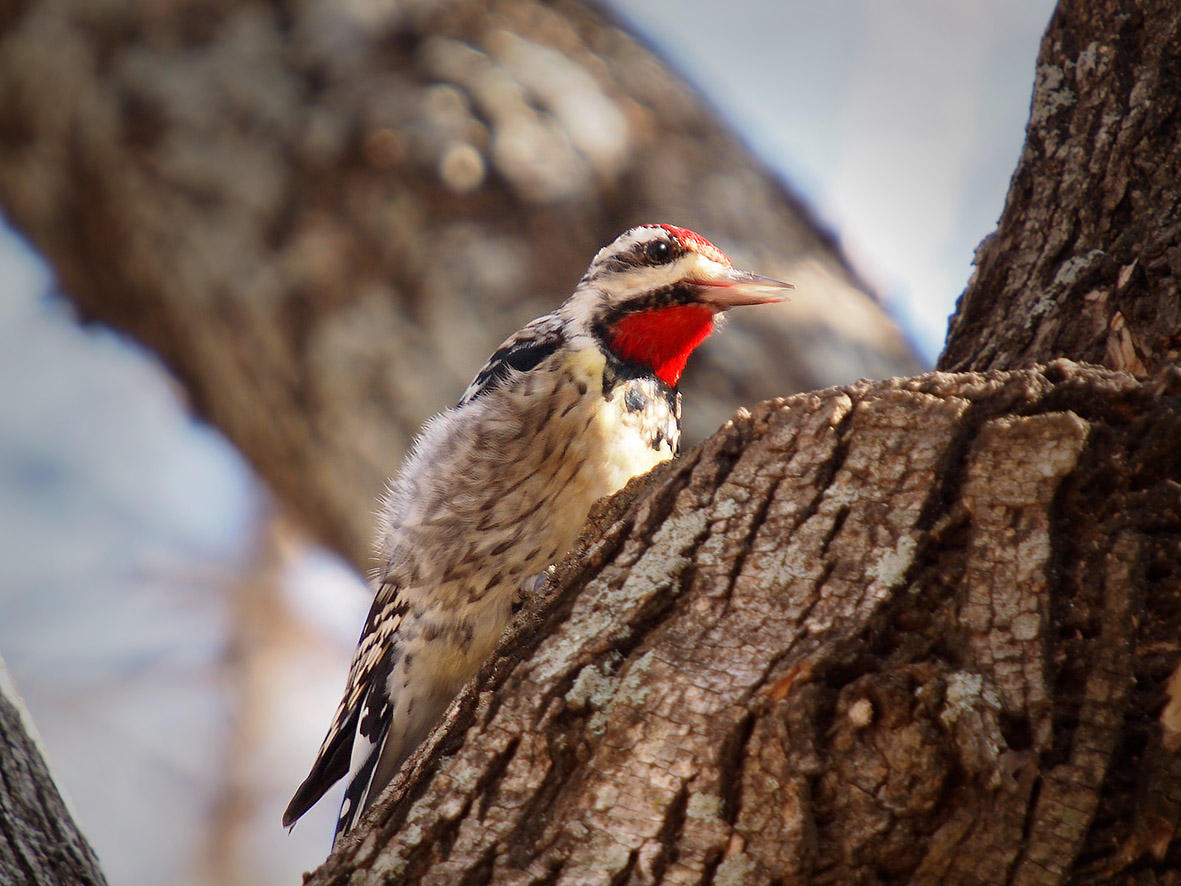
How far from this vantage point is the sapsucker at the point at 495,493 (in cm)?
226

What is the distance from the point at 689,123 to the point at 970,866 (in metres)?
3.05

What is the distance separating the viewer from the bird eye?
2.76 metres

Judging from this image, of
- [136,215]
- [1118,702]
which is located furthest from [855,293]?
[1118,702]

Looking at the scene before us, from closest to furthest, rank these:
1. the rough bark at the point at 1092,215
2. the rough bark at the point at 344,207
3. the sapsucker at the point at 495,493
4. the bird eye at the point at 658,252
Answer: the rough bark at the point at 1092,215 < the sapsucker at the point at 495,493 < the bird eye at the point at 658,252 < the rough bark at the point at 344,207

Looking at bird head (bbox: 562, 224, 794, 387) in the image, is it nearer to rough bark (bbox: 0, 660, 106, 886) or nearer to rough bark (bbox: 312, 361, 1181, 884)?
rough bark (bbox: 312, 361, 1181, 884)

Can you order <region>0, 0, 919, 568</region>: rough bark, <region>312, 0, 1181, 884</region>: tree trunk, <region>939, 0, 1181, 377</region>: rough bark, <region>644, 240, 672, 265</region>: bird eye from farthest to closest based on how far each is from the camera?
<region>0, 0, 919, 568</region>: rough bark, <region>644, 240, 672, 265</region>: bird eye, <region>939, 0, 1181, 377</region>: rough bark, <region>312, 0, 1181, 884</region>: tree trunk

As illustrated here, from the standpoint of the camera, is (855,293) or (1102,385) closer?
(1102,385)

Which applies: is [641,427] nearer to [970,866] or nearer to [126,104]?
[970,866]

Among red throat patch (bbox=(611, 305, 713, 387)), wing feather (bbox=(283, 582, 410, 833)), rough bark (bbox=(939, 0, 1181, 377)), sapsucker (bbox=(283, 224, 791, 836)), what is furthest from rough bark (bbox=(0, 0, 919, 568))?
rough bark (bbox=(939, 0, 1181, 377))

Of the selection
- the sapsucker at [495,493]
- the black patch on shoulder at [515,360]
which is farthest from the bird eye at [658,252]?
the black patch on shoulder at [515,360]

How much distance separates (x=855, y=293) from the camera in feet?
11.9

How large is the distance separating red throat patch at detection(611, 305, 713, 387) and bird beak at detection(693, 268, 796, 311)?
46mm

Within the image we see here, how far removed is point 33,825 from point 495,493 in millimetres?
1067

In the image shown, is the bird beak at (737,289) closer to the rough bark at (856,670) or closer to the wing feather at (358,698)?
the wing feather at (358,698)
